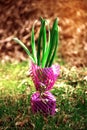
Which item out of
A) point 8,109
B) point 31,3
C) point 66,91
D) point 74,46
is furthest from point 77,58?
point 8,109

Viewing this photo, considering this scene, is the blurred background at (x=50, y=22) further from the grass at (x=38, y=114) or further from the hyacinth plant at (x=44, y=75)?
the hyacinth plant at (x=44, y=75)

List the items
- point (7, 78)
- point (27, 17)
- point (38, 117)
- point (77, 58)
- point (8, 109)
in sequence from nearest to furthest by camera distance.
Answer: point (38, 117) < point (8, 109) < point (7, 78) < point (77, 58) < point (27, 17)


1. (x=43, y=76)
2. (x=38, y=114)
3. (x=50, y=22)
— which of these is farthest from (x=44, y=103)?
(x=50, y=22)

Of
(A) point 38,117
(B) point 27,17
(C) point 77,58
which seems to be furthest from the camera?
(B) point 27,17

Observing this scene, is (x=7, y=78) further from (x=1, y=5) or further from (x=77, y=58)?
(x=1, y=5)

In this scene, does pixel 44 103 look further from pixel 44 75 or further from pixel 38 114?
pixel 44 75

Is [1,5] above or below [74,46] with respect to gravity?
above
